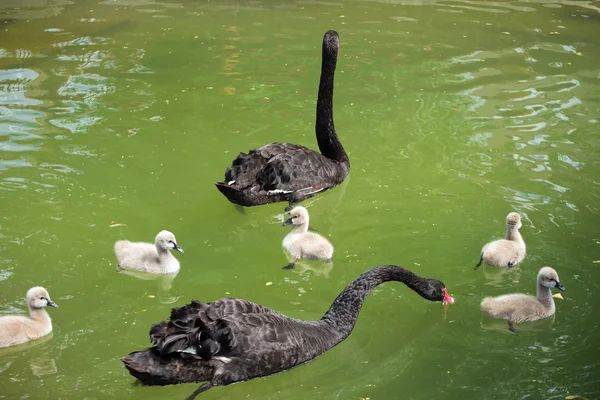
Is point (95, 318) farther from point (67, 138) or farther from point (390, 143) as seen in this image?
point (390, 143)

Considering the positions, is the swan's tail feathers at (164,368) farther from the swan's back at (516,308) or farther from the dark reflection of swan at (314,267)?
the swan's back at (516,308)

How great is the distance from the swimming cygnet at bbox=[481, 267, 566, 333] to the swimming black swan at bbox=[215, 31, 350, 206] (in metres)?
1.99

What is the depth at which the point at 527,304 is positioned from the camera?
4820 millimetres

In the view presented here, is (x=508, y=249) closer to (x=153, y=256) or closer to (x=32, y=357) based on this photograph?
(x=153, y=256)

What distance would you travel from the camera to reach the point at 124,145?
7141mm

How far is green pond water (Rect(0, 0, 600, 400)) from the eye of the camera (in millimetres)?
4504

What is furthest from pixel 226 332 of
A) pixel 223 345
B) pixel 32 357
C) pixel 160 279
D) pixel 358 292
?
pixel 160 279

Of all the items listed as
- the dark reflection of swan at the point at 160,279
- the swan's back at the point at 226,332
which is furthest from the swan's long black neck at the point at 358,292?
the dark reflection of swan at the point at 160,279

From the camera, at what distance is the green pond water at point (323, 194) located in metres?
4.50

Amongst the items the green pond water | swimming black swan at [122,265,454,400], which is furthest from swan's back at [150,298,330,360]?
the green pond water

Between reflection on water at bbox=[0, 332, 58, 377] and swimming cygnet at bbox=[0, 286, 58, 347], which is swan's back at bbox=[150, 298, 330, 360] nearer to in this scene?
reflection on water at bbox=[0, 332, 58, 377]

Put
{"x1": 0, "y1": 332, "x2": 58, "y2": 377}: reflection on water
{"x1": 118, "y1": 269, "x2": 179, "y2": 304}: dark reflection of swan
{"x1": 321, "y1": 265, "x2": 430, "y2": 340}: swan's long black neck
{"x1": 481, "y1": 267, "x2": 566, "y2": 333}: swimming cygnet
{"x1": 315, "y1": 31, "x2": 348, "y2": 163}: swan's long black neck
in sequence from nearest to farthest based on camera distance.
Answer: {"x1": 0, "y1": 332, "x2": 58, "y2": 377}: reflection on water
{"x1": 321, "y1": 265, "x2": 430, "y2": 340}: swan's long black neck
{"x1": 481, "y1": 267, "x2": 566, "y2": 333}: swimming cygnet
{"x1": 118, "y1": 269, "x2": 179, "y2": 304}: dark reflection of swan
{"x1": 315, "y1": 31, "x2": 348, "y2": 163}: swan's long black neck

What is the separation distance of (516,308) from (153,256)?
2271 millimetres

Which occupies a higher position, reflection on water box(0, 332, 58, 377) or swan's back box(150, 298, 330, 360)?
swan's back box(150, 298, 330, 360)
